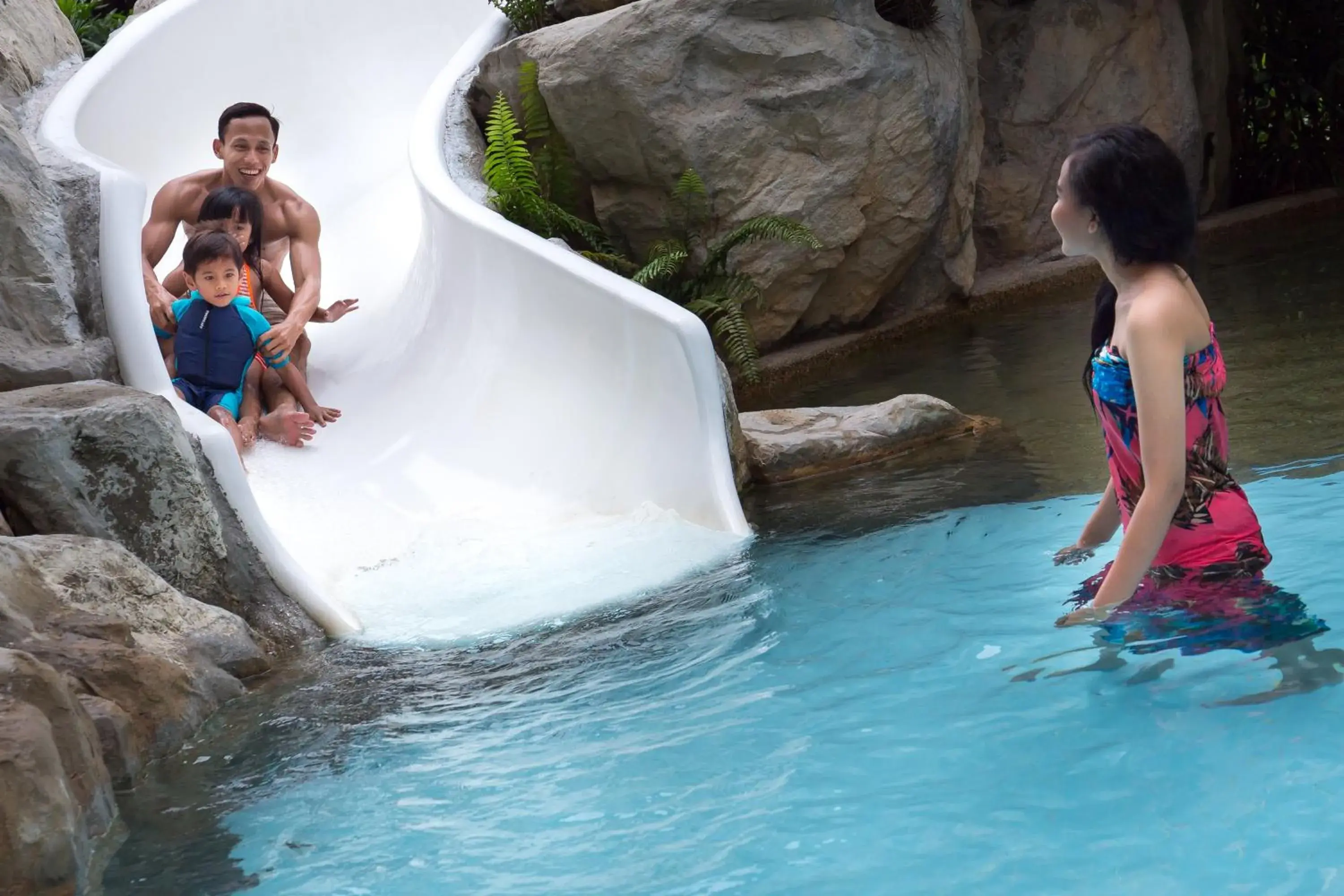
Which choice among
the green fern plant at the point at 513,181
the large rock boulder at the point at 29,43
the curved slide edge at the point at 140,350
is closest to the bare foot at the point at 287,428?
the curved slide edge at the point at 140,350

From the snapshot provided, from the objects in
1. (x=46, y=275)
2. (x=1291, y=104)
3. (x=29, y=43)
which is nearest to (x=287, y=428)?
(x=46, y=275)

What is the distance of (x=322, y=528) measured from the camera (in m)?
3.99

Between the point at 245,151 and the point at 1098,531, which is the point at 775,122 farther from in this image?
the point at 1098,531

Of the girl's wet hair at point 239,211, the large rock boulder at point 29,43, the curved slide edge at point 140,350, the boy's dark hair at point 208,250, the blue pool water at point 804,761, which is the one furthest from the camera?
the large rock boulder at point 29,43

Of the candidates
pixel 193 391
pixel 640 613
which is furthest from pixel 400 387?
pixel 640 613

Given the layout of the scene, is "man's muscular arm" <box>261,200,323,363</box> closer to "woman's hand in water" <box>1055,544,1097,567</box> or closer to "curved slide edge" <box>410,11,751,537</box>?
"curved slide edge" <box>410,11,751,537</box>

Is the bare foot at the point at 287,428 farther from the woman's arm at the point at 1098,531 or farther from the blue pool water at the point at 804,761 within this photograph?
the woman's arm at the point at 1098,531

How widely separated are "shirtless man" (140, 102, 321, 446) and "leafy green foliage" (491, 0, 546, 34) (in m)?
1.95

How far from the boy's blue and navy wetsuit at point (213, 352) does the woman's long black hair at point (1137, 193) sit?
3.20m

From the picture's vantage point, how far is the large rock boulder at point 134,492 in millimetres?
3064

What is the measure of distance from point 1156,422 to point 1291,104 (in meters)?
→ 9.27

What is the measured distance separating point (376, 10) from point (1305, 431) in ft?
20.1

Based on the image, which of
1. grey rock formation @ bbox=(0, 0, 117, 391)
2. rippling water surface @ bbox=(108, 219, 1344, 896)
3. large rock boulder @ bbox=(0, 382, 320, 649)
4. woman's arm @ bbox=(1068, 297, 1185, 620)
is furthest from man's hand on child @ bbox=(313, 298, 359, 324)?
woman's arm @ bbox=(1068, 297, 1185, 620)

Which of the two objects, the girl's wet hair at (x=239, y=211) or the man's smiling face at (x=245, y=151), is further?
the man's smiling face at (x=245, y=151)
